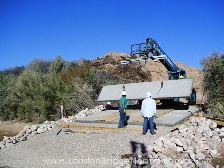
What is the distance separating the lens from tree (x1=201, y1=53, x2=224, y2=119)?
1741cm

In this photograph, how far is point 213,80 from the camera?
18.8m

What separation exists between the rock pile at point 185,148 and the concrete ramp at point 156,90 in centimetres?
353

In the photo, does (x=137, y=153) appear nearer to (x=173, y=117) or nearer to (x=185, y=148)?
(x=185, y=148)

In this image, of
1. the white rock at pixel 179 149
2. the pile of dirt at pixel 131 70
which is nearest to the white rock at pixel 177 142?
the white rock at pixel 179 149

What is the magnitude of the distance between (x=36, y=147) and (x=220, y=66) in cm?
1149

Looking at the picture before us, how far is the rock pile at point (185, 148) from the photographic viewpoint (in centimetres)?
945

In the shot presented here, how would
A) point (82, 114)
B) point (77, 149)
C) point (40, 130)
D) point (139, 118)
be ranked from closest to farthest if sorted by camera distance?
point (77, 149)
point (139, 118)
point (40, 130)
point (82, 114)

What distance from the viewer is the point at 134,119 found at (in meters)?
15.0

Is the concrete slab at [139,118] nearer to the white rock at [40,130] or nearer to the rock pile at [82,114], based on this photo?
the rock pile at [82,114]

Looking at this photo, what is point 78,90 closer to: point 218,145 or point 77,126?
point 77,126

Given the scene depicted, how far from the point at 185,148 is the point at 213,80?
30.9 ft

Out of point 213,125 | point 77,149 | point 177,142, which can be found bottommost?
point 77,149

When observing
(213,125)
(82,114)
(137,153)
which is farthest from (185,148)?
(82,114)

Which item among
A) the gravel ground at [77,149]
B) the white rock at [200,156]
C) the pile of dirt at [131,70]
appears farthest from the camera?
the pile of dirt at [131,70]
